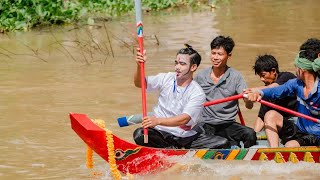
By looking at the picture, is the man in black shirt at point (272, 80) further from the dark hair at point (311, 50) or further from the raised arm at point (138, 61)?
the raised arm at point (138, 61)

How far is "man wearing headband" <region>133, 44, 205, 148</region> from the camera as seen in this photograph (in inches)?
253

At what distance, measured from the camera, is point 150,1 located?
1980cm

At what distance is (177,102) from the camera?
648cm

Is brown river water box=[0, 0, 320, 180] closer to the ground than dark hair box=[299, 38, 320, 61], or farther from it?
closer to the ground

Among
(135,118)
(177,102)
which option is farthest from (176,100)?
(135,118)

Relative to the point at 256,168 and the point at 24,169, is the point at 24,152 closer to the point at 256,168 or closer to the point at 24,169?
the point at 24,169

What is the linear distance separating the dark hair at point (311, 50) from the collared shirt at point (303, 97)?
0.21 m

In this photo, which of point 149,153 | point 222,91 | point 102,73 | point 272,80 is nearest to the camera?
point 149,153

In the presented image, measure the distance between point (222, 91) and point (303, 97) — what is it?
0.76 meters

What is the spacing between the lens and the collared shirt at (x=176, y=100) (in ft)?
21.0

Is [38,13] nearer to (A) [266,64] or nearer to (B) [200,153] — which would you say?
(A) [266,64]

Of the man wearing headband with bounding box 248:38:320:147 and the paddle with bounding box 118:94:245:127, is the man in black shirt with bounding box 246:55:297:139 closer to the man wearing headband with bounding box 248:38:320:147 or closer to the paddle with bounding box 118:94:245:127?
the man wearing headband with bounding box 248:38:320:147

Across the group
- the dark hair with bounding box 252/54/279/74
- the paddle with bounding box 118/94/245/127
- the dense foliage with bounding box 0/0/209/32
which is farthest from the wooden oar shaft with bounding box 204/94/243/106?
the dense foliage with bounding box 0/0/209/32

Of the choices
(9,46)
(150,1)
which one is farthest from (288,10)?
(9,46)
